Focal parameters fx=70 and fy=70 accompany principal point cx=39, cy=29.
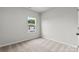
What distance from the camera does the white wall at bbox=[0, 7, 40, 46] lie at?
294 centimetres

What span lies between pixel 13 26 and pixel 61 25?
2280mm

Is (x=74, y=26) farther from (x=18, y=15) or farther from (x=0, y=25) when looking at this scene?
(x=0, y=25)

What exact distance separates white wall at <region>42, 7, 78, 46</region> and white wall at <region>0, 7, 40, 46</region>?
2.56ft

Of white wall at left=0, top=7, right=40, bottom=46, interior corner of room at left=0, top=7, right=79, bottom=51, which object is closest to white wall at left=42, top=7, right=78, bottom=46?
interior corner of room at left=0, top=7, right=79, bottom=51

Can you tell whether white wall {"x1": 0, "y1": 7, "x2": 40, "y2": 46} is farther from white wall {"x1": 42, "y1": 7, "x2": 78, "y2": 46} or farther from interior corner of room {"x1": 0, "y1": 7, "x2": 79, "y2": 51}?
white wall {"x1": 42, "y1": 7, "x2": 78, "y2": 46}

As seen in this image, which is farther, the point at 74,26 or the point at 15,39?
the point at 15,39

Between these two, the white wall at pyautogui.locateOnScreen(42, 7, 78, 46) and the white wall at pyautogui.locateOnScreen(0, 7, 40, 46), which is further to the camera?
the white wall at pyautogui.locateOnScreen(0, 7, 40, 46)

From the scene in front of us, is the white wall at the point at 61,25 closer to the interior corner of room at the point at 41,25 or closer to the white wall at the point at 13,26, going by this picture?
the interior corner of room at the point at 41,25

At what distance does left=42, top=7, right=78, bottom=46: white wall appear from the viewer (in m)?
2.82

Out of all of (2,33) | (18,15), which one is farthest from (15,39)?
(18,15)

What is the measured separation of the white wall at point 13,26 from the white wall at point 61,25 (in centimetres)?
78

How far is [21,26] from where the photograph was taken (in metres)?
3.60

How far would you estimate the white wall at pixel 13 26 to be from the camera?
2.94 meters
